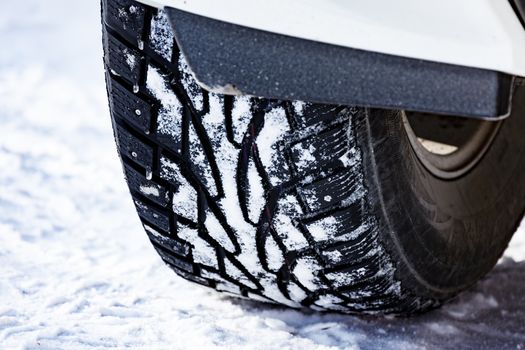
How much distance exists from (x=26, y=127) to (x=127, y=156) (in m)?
1.21

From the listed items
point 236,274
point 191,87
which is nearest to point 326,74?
point 191,87

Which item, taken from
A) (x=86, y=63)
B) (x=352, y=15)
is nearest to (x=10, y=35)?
(x=86, y=63)

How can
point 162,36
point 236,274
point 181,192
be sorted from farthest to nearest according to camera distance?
1. point 236,274
2. point 181,192
3. point 162,36

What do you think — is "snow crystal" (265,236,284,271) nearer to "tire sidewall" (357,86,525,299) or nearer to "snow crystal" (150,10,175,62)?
"tire sidewall" (357,86,525,299)

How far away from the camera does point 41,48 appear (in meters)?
2.81

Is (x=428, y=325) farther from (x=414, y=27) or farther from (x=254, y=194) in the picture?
(x=414, y=27)

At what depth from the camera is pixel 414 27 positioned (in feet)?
2.57

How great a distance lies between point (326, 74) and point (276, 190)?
0.25m

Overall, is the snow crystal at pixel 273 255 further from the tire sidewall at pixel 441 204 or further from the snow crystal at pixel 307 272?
the tire sidewall at pixel 441 204

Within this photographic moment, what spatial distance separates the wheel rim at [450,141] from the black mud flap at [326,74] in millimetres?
334

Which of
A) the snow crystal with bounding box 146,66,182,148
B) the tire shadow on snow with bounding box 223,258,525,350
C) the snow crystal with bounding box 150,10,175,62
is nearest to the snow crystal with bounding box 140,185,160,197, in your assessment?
the snow crystal with bounding box 146,66,182,148

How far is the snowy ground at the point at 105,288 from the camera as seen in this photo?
4.11 ft

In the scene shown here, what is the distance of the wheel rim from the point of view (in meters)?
1.24

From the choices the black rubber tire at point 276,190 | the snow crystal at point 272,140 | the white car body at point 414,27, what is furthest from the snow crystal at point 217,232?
the white car body at point 414,27
